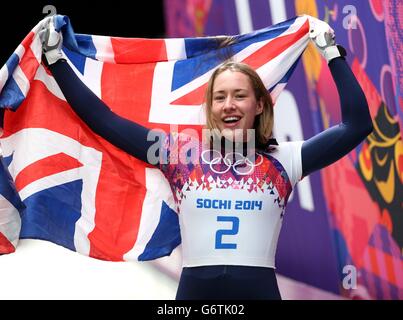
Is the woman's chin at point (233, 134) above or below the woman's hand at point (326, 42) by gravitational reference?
below

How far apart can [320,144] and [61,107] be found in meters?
1.12

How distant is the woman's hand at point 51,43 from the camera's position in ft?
12.4

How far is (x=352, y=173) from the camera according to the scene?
5559 millimetres

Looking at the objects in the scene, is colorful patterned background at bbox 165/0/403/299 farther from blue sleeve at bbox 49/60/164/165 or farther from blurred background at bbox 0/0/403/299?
blue sleeve at bbox 49/60/164/165

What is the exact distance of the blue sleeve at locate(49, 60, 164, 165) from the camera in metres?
3.68

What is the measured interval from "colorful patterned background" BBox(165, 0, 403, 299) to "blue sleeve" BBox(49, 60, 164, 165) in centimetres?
149

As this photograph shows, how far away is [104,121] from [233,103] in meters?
0.50

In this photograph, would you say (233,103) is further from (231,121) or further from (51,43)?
(51,43)

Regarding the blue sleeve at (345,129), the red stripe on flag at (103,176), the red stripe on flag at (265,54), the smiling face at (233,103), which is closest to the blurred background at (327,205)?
the red stripe on flag at (265,54)

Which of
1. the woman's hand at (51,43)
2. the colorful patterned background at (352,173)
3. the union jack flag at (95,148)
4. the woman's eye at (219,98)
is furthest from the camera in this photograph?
the colorful patterned background at (352,173)

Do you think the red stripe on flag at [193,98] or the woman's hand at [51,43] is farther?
the red stripe on flag at [193,98]

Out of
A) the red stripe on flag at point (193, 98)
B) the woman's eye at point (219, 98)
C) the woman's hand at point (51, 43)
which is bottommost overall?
the woman's eye at point (219, 98)

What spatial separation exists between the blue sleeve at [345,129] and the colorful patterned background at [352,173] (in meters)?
1.11

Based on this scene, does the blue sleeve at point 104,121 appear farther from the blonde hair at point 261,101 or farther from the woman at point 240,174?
the blonde hair at point 261,101
